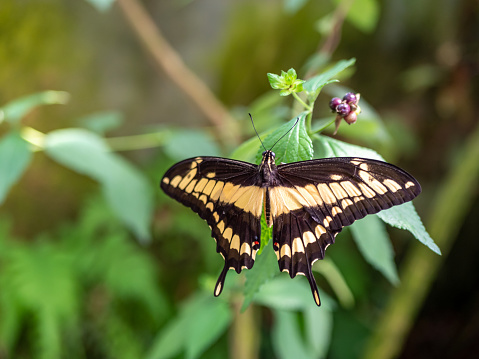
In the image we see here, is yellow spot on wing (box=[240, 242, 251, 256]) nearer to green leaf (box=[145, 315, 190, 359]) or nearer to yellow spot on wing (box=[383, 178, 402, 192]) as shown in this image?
yellow spot on wing (box=[383, 178, 402, 192])

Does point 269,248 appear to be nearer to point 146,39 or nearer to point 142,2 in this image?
point 146,39

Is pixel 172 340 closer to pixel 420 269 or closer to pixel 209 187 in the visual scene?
pixel 209 187

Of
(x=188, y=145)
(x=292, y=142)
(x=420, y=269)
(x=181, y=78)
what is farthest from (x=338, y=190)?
(x=420, y=269)

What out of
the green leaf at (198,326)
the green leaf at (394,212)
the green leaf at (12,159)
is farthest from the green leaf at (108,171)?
the green leaf at (394,212)

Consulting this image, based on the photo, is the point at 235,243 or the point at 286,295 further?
the point at 286,295

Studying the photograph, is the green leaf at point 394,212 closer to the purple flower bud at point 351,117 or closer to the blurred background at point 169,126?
the purple flower bud at point 351,117

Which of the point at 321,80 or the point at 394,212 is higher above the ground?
the point at 321,80

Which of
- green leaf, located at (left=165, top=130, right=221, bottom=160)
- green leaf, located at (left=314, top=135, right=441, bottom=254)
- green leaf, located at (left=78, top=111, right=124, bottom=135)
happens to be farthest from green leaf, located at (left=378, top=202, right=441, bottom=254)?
green leaf, located at (left=78, top=111, right=124, bottom=135)
